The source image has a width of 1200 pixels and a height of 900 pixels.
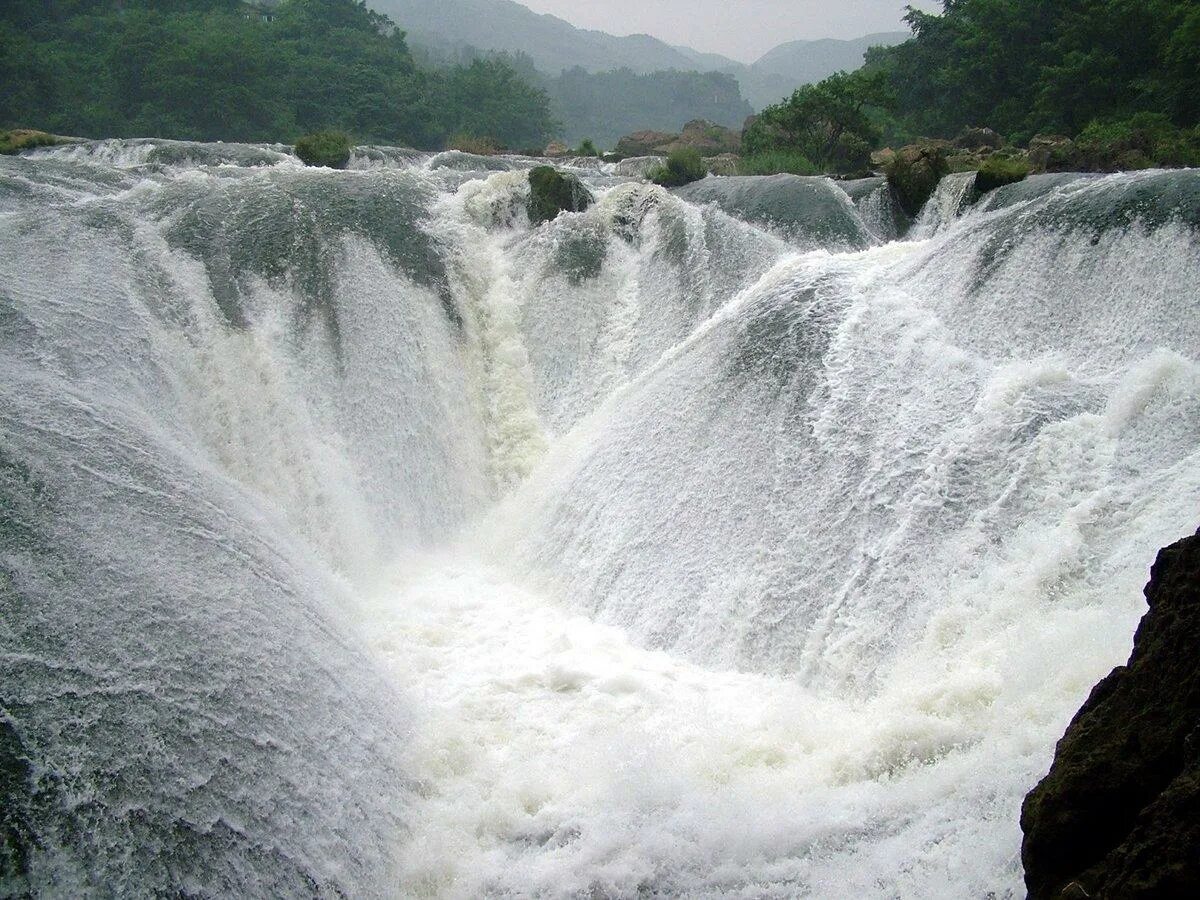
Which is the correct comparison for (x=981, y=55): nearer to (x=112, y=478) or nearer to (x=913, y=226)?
(x=913, y=226)

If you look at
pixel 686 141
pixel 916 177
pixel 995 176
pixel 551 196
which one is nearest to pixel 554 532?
pixel 551 196

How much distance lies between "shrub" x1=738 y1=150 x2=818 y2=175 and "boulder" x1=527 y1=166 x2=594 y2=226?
6.48 meters

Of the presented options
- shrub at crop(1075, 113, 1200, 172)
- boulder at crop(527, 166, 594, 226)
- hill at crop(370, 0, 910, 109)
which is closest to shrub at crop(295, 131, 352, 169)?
boulder at crop(527, 166, 594, 226)

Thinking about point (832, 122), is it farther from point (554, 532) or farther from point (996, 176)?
point (554, 532)

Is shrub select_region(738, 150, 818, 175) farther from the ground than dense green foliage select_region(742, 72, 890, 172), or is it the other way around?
dense green foliage select_region(742, 72, 890, 172)

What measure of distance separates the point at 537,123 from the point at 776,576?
152 ft

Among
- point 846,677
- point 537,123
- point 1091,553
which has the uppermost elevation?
point 537,123

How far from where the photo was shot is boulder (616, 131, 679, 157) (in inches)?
1148

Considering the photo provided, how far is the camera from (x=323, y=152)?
16938mm

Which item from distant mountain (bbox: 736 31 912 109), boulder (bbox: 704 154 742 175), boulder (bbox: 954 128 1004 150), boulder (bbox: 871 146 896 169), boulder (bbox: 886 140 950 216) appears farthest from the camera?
distant mountain (bbox: 736 31 912 109)

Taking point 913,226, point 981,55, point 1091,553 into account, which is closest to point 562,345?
point 913,226

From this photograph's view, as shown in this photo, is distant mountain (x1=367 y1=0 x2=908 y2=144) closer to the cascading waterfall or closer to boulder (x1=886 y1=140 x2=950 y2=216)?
boulder (x1=886 y1=140 x2=950 y2=216)

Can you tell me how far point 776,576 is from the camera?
5.77 m

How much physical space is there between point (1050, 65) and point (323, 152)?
18.6 meters
